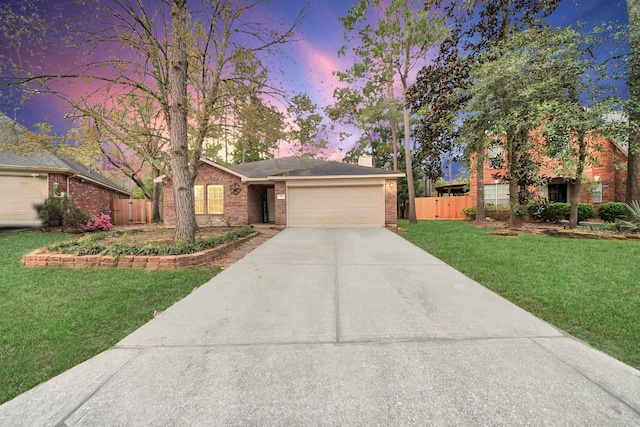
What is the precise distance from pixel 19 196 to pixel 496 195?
25.1m

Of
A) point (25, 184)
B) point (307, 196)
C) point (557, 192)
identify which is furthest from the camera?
point (557, 192)

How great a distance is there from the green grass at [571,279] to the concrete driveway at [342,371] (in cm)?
41

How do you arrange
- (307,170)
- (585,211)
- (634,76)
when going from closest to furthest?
(634,76), (307,170), (585,211)

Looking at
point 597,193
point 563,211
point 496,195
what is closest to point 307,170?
point 496,195

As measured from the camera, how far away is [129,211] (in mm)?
16797

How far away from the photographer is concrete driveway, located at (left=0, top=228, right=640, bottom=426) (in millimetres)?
1558

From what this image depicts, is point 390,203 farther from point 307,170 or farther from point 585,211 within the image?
point 585,211

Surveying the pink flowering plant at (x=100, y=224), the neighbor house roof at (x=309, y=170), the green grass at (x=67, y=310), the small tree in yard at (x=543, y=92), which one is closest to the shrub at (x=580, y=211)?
the small tree in yard at (x=543, y=92)

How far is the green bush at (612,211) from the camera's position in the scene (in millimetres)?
12484

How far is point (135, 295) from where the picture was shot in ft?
11.9

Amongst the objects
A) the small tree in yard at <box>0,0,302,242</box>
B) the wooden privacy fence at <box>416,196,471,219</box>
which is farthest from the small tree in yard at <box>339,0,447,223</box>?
the small tree in yard at <box>0,0,302,242</box>

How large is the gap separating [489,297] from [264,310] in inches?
115

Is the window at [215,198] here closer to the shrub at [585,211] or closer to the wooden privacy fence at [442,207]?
the wooden privacy fence at [442,207]

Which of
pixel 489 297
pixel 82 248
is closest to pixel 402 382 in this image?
pixel 489 297
